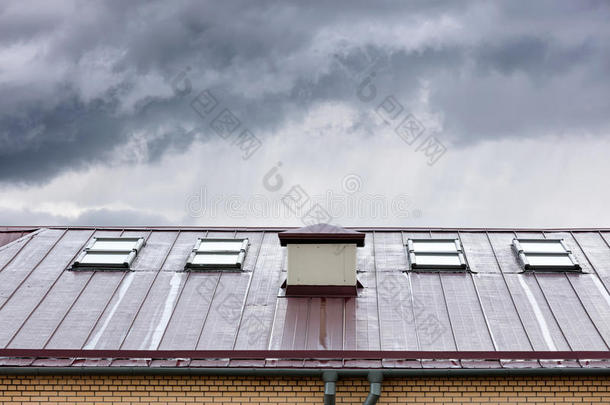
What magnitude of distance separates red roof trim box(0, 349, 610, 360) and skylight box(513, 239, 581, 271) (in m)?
3.16

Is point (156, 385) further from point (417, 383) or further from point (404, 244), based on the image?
point (404, 244)

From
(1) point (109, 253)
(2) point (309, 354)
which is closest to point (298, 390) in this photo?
(2) point (309, 354)

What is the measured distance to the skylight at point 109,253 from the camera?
13438 mm

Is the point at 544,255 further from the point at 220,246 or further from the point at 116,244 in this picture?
the point at 116,244

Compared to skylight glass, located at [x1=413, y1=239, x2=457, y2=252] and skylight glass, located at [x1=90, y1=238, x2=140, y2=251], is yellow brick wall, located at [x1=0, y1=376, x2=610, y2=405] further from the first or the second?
skylight glass, located at [x1=90, y1=238, x2=140, y2=251]

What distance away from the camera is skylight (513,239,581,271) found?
42.8ft

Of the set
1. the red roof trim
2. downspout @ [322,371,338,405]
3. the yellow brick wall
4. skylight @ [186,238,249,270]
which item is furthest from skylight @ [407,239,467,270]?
downspout @ [322,371,338,405]

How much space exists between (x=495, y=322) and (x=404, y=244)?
3.76 metres

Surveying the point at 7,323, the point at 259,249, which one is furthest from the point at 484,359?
the point at 7,323

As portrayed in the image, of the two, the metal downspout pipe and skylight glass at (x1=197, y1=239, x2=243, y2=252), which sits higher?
skylight glass at (x1=197, y1=239, x2=243, y2=252)

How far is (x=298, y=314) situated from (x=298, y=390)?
69.4 inches

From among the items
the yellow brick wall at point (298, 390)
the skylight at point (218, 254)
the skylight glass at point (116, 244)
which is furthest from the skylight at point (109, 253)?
the yellow brick wall at point (298, 390)

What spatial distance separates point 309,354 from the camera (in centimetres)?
1019

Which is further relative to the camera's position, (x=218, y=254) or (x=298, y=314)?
(x=218, y=254)
